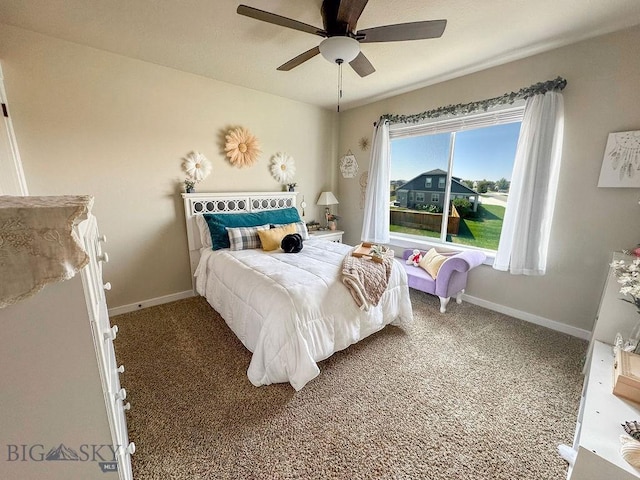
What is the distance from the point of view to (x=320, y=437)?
144 cm

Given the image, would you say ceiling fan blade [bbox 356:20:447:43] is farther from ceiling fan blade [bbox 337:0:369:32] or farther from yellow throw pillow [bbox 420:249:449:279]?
yellow throw pillow [bbox 420:249:449:279]

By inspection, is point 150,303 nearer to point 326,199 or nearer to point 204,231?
point 204,231

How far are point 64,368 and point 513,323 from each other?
3.30 metres

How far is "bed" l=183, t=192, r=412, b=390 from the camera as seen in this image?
1.70 meters

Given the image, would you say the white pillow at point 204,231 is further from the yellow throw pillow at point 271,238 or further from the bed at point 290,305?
the yellow throw pillow at point 271,238

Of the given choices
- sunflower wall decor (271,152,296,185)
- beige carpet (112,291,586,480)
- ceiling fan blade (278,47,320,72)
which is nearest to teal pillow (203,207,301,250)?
sunflower wall decor (271,152,296,185)

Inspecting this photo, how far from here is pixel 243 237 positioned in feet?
9.31

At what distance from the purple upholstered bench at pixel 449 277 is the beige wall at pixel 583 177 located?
389 mm

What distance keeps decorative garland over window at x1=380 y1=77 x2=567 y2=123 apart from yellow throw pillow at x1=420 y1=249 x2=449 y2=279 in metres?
1.59

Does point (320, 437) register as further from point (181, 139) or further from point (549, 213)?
point (181, 139)

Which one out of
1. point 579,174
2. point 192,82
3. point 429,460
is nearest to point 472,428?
point 429,460

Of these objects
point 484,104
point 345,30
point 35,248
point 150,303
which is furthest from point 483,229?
Result: point 150,303

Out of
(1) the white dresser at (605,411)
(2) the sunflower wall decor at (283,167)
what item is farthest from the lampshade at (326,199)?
(1) the white dresser at (605,411)

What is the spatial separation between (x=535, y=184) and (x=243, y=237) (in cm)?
289
